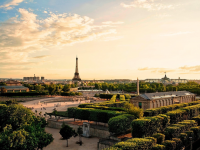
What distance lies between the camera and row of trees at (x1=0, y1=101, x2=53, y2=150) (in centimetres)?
1633

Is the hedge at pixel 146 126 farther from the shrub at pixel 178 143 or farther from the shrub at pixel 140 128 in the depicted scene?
the shrub at pixel 178 143

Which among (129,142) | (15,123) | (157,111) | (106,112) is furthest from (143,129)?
(15,123)

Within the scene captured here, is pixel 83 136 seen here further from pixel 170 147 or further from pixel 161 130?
pixel 170 147

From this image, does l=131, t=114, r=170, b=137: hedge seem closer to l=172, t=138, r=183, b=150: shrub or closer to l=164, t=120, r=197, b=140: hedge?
l=164, t=120, r=197, b=140: hedge

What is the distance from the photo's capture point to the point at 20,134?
653 inches

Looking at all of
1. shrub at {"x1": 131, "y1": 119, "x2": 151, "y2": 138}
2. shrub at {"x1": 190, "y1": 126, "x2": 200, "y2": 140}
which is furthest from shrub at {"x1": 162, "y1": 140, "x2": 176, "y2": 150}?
shrub at {"x1": 190, "y1": 126, "x2": 200, "y2": 140}

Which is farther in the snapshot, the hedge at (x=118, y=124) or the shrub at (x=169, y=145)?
the hedge at (x=118, y=124)

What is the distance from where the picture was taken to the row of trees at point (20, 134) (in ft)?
53.6

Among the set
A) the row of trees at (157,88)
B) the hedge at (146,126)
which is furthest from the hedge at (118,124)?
the row of trees at (157,88)

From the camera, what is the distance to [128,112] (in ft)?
94.0

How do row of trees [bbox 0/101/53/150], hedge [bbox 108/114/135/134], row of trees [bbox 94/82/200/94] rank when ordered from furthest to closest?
row of trees [bbox 94/82/200/94]
hedge [bbox 108/114/135/134]
row of trees [bbox 0/101/53/150]

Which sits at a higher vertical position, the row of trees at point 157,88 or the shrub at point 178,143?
the row of trees at point 157,88

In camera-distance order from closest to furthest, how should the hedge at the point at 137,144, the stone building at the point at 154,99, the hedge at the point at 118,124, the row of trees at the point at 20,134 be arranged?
the hedge at the point at 137,144, the row of trees at the point at 20,134, the hedge at the point at 118,124, the stone building at the point at 154,99

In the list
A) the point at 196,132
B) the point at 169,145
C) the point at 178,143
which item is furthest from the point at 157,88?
the point at 169,145
